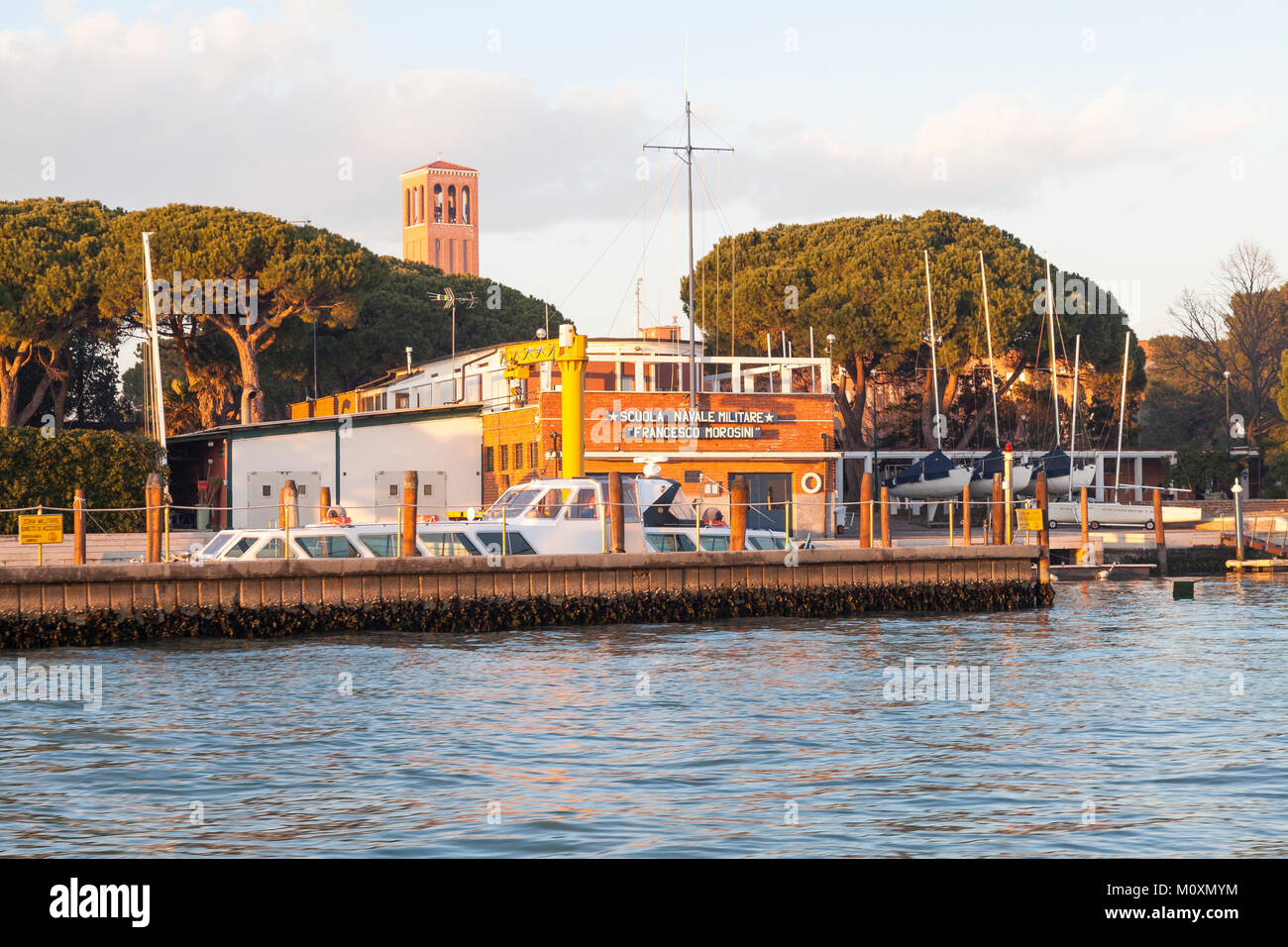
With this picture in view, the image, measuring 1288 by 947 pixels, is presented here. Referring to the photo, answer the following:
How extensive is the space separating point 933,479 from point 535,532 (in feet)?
112

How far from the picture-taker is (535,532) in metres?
30.6

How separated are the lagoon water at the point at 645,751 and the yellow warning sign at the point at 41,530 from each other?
9.00 ft

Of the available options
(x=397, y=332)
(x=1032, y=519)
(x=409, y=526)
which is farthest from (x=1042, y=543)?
(x=397, y=332)

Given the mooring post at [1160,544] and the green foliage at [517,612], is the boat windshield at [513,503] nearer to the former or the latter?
the green foliage at [517,612]

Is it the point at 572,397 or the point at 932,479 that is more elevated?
the point at 572,397

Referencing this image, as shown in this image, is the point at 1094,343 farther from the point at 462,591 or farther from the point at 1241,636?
the point at 462,591

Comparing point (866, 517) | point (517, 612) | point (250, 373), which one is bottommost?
point (517, 612)

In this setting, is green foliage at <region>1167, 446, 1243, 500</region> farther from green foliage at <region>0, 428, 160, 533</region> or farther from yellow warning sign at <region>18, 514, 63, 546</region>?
yellow warning sign at <region>18, 514, 63, 546</region>

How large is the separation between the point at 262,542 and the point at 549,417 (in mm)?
21126

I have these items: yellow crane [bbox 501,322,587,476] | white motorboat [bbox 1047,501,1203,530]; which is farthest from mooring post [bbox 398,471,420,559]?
white motorboat [bbox 1047,501,1203,530]

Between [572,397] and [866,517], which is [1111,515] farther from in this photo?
[572,397]

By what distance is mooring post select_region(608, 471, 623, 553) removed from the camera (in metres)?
29.9

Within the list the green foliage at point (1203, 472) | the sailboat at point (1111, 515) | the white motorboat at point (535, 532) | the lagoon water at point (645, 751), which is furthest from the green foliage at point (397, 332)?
the lagoon water at point (645, 751)
